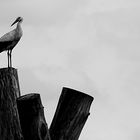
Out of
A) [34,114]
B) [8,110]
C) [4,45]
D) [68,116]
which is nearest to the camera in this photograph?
[8,110]

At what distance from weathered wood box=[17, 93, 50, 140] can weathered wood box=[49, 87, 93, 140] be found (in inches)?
13.4

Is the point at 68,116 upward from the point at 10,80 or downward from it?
downward

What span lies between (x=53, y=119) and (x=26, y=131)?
543mm

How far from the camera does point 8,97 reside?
8.07m

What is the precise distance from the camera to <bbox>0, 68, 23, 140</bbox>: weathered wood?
25.9ft

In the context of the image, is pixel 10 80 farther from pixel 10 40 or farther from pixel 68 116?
pixel 10 40

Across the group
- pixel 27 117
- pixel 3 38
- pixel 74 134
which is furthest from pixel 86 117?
pixel 3 38

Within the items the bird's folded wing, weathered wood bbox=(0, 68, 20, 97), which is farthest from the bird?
weathered wood bbox=(0, 68, 20, 97)

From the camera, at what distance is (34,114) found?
8.22m

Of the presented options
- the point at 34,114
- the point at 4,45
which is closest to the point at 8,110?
the point at 34,114

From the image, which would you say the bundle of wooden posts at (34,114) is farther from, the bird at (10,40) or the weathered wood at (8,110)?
the bird at (10,40)

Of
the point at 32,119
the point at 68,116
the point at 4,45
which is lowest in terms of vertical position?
the point at 32,119

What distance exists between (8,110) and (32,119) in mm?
419

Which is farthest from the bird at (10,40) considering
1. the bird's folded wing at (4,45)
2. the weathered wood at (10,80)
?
the weathered wood at (10,80)
